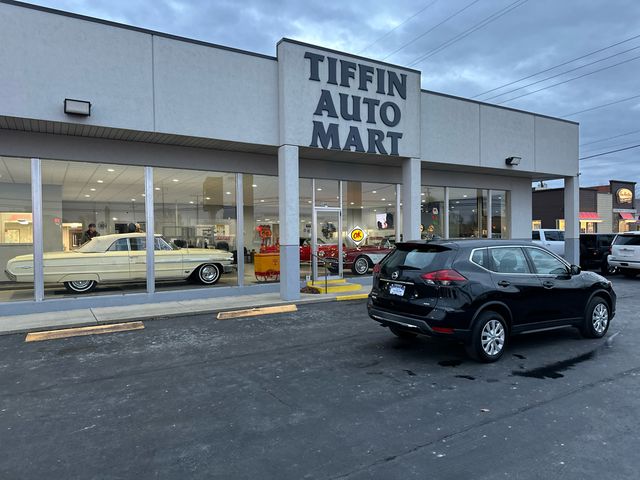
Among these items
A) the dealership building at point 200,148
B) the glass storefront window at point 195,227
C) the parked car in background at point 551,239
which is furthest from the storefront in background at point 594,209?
the glass storefront window at point 195,227

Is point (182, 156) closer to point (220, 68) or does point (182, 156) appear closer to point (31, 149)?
point (220, 68)

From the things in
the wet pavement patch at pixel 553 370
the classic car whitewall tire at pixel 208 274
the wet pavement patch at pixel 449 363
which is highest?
the classic car whitewall tire at pixel 208 274

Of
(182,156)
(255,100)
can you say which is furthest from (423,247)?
(182,156)

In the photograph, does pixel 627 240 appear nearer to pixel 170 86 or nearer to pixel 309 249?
pixel 309 249

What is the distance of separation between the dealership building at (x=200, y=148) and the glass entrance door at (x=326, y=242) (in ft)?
0.24

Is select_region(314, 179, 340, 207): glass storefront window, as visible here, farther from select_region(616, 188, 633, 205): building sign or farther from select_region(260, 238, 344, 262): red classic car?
select_region(616, 188, 633, 205): building sign

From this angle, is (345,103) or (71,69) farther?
(345,103)

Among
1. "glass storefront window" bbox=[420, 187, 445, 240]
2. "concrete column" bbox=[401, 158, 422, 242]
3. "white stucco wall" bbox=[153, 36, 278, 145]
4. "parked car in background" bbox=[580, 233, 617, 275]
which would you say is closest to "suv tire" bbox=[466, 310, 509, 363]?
"white stucco wall" bbox=[153, 36, 278, 145]

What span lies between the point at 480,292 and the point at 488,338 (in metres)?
0.64

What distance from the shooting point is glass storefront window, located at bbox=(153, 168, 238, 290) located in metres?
11.5

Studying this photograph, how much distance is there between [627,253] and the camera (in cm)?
1619

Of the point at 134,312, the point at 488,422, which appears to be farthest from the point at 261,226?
the point at 488,422

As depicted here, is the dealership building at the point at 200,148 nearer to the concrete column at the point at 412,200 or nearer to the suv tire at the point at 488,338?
the concrete column at the point at 412,200

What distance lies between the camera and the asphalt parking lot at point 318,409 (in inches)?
133
